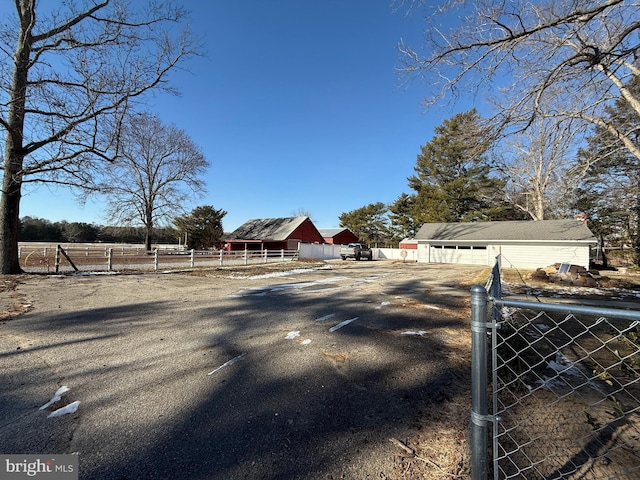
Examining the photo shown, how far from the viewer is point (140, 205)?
27062mm

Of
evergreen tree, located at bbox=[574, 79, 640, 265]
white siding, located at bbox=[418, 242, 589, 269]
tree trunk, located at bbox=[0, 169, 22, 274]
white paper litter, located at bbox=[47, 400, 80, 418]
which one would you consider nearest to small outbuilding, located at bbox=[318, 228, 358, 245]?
white siding, located at bbox=[418, 242, 589, 269]

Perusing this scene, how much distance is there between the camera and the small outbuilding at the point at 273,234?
33094 mm

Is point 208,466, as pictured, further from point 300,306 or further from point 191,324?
point 300,306

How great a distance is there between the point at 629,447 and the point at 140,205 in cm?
3177

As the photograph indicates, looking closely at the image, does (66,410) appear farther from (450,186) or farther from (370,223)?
(370,223)

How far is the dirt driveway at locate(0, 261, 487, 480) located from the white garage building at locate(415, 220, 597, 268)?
2178 centimetres

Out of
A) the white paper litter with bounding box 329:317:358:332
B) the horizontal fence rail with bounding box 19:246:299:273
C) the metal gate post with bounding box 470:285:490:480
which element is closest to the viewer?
the metal gate post with bounding box 470:285:490:480

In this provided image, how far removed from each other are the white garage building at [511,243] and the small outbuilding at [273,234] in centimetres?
1326

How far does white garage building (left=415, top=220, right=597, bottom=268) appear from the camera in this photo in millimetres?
21109

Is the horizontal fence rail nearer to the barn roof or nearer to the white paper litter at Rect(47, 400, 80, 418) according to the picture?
the white paper litter at Rect(47, 400, 80, 418)

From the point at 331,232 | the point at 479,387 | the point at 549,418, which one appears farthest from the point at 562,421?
the point at 331,232

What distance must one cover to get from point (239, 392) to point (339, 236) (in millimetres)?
43595

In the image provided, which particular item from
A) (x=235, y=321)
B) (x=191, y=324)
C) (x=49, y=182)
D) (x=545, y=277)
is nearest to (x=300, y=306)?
(x=235, y=321)

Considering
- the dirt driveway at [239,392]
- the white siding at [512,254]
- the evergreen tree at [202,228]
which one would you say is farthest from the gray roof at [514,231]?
the evergreen tree at [202,228]
